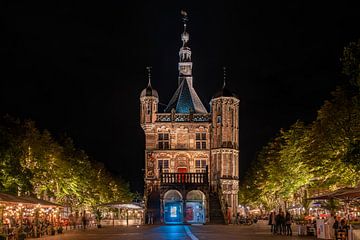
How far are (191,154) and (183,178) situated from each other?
7.35 meters

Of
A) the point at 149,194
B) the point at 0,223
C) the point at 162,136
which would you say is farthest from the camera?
the point at 162,136

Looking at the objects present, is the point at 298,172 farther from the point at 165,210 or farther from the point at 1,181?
the point at 165,210

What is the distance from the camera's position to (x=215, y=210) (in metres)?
80.6

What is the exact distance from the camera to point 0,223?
4041cm

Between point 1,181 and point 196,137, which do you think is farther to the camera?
point 196,137

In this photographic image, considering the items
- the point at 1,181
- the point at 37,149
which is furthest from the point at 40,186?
the point at 1,181

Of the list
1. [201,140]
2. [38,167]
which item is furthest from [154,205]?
[38,167]

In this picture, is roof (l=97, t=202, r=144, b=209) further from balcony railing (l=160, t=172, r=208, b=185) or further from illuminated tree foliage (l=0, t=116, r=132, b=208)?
balcony railing (l=160, t=172, r=208, b=185)

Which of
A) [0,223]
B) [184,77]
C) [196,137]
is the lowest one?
[0,223]

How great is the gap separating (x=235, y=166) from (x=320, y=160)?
4199cm

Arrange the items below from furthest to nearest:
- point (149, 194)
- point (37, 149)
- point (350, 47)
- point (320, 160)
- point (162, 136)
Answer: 1. point (162, 136)
2. point (149, 194)
3. point (37, 149)
4. point (320, 160)
5. point (350, 47)

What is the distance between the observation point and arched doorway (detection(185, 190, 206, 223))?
8638 centimetres

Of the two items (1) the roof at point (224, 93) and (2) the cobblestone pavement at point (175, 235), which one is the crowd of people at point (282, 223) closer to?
(2) the cobblestone pavement at point (175, 235)

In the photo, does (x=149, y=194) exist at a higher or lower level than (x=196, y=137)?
lower
